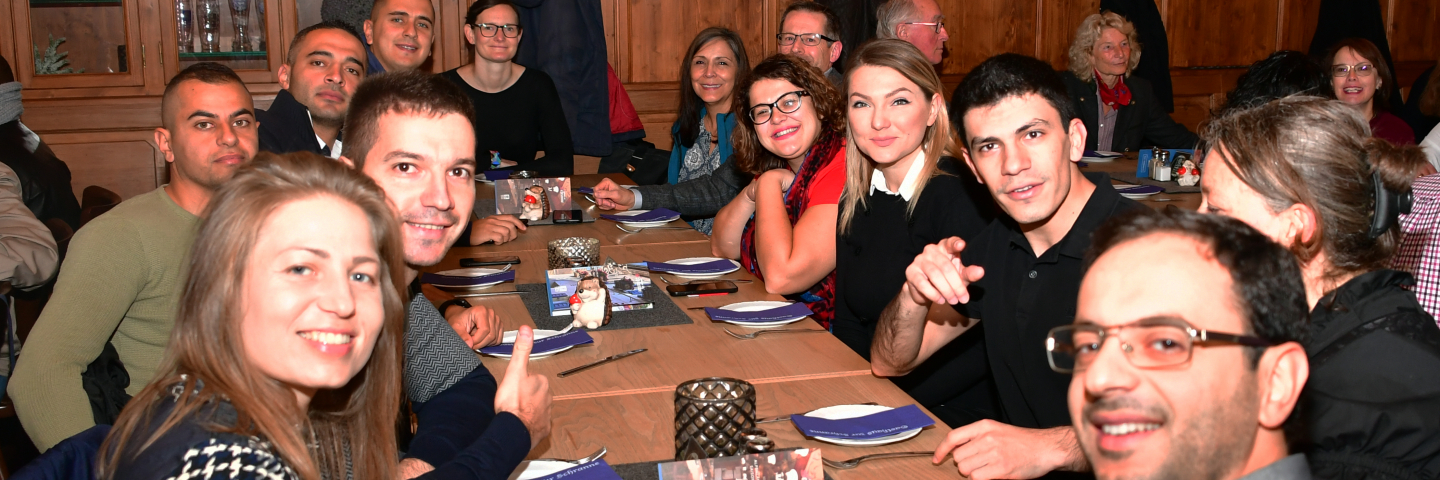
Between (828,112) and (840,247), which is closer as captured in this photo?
(840,247)

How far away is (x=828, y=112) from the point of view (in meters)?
3.08

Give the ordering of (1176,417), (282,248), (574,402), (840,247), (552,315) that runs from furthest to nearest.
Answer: (840,247)
(552,315)
(574,402)
(282,248)
(1176,417)

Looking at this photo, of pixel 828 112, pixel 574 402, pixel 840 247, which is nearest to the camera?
Answer: pixel 574 402

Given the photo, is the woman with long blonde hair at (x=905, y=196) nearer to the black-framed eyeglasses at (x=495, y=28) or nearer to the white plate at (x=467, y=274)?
the white plate at (x=467, y=274)

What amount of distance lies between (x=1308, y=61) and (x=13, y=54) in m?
6.11

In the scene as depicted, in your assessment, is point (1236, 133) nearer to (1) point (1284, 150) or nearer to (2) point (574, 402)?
(1) point (1284, 150)

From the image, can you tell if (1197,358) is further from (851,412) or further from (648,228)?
(648,228)

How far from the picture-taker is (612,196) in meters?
3.90

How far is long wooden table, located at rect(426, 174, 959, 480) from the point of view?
1628 millimetres

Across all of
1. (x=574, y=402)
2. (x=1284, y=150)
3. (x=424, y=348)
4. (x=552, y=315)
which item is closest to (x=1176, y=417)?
(x=1284, y=150)

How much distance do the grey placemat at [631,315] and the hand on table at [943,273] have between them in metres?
0.68

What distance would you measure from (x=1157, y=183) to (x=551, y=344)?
3.24 meters

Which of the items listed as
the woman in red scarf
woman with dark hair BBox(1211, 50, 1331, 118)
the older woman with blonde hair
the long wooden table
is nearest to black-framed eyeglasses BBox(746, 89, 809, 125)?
the woman in red scarf

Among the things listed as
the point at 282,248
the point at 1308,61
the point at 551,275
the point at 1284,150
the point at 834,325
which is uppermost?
the point at 1308,61
